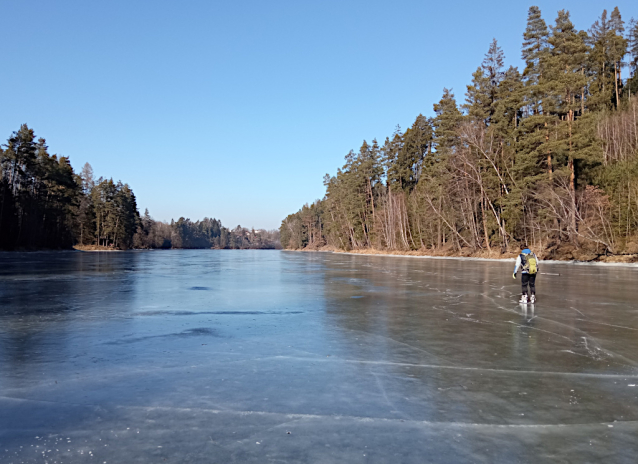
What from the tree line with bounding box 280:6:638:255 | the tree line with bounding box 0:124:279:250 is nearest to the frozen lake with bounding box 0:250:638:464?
the tree line with bounding box 280:6:638:255

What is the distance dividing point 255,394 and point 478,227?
48707 mm

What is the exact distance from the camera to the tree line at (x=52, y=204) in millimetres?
59656

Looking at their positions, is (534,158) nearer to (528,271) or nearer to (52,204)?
(528,271)

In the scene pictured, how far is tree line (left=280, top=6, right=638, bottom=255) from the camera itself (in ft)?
113

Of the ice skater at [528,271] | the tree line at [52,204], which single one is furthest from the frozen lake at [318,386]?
the tree line at [52,204]

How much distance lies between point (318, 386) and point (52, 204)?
80.6 metres

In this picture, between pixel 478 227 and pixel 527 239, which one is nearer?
pixel 527 239

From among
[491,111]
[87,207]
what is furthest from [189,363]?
[87,207]

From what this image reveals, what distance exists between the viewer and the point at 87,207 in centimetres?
9019

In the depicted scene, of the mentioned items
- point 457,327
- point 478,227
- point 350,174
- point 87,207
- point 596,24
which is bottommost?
point 457,327

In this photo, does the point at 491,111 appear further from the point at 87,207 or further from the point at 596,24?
Answer: the point at 87,207

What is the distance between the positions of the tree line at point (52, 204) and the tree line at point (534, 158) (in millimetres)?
52251

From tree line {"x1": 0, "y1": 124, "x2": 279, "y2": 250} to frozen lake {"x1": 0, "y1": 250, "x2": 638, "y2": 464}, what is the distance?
59.8 m

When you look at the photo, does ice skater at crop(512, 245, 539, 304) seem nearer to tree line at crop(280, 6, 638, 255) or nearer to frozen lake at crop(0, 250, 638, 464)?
frozen lake at crop(0, 250, 638, 464)
